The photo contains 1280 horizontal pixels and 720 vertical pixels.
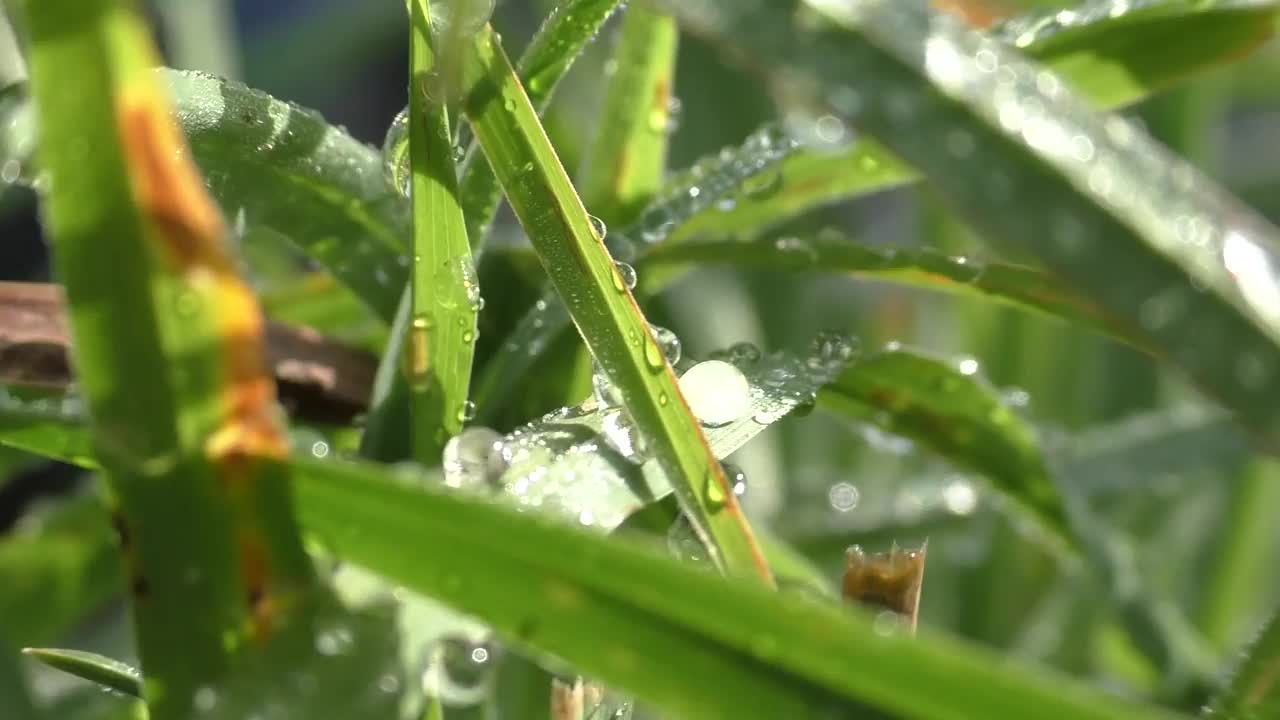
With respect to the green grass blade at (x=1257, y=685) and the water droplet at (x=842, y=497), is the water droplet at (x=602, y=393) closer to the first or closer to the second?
the green grass blade at (x=1257, y=685)

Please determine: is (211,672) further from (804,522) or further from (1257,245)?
(804,522)

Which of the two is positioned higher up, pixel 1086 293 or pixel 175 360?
pixel 1086 293

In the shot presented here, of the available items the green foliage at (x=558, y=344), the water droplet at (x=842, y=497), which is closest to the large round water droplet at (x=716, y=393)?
the green foliage at (x=558, y=344)

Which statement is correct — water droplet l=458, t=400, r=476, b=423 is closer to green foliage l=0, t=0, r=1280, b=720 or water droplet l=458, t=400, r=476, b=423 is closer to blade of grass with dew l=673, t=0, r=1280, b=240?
green foliage l=0, t=0, r=1280, b=720

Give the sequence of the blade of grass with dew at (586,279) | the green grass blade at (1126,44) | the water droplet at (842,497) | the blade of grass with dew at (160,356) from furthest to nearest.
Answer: the water droplet at (842,497), the green grass blade at (1126,44), the blade of grass with dew at (586,279), the blade of grass with dew at (160,356)

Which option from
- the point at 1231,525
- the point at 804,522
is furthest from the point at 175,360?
the point at 1231,525

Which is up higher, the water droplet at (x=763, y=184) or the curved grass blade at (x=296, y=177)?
the water droplet at (x=763, y=184)

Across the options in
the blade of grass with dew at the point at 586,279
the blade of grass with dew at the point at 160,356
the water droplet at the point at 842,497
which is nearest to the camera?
the blade of grass with dew at the point at 160,356

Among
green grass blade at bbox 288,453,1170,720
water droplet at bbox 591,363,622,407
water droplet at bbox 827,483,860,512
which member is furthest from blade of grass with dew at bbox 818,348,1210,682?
water droplet at bbox 827,483,860,512
